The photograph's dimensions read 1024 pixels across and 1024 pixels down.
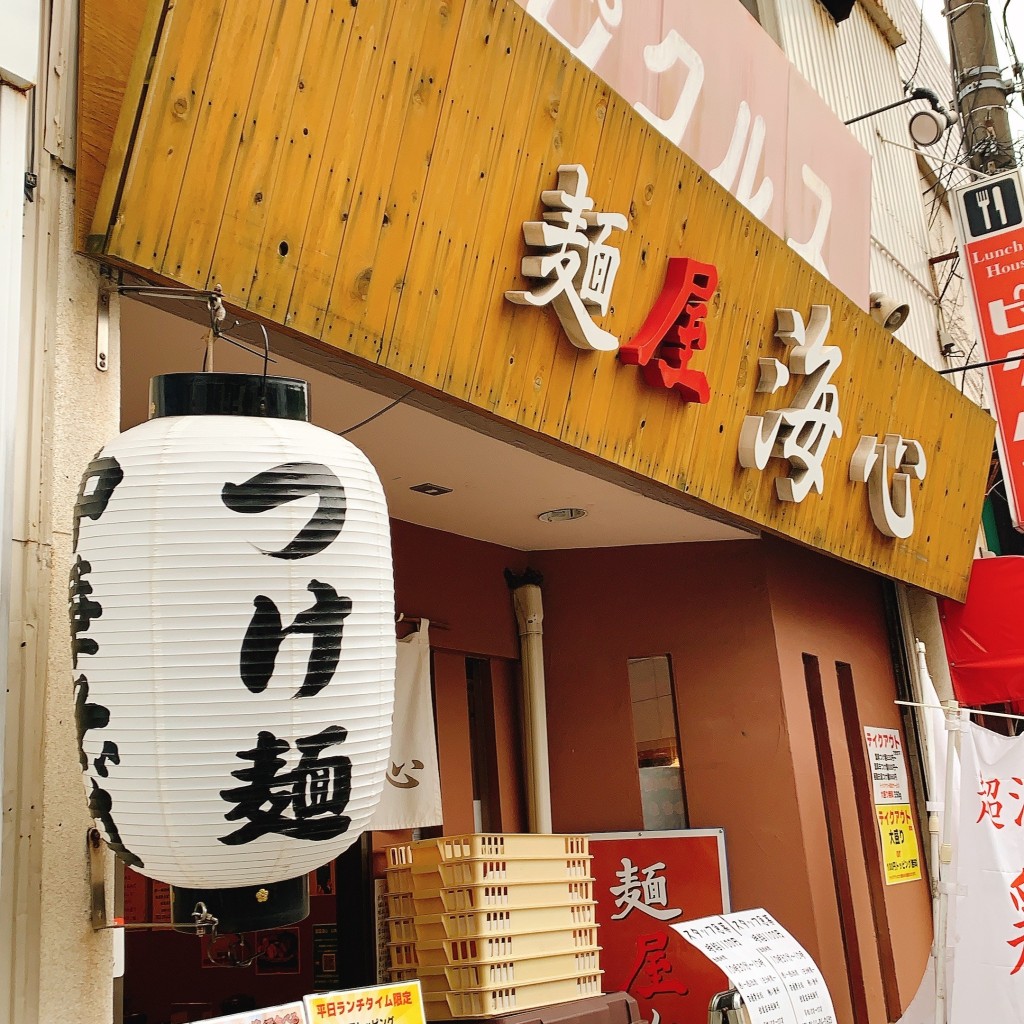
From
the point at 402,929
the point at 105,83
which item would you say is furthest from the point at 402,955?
the point at 105,83

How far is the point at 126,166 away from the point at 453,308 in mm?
1693

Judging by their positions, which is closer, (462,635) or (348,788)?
(348,788)

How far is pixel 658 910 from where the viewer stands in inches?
317

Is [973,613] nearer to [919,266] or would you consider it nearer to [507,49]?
[919,266]

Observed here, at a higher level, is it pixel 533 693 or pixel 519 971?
pixel 533 693

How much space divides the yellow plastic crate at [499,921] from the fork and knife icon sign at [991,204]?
781 cm

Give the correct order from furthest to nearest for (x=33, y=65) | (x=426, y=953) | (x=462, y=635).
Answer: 1. (x=462, y=635)
2. (x=426, y=953)
3. (x=33, y=65)

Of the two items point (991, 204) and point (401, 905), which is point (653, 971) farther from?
point (991, 204)

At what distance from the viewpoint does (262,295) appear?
400 centimetres

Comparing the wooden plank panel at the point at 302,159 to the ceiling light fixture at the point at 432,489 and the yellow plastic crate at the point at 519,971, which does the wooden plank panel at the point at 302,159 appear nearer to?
the ceiling light fixture at the point at 432,489

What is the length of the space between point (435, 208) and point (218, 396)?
1.89m

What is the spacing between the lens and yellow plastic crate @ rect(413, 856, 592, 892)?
19.9 ft

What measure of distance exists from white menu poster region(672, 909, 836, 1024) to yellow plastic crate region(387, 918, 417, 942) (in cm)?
150

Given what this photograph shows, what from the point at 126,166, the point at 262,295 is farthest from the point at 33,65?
the point at 262,295
